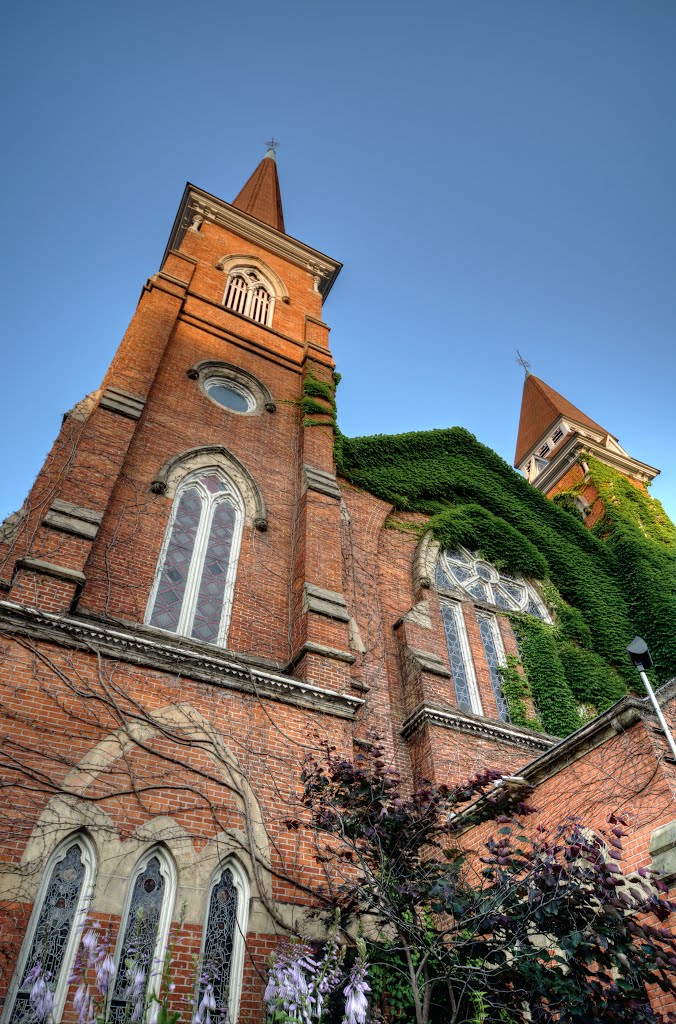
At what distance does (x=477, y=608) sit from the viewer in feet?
45.3

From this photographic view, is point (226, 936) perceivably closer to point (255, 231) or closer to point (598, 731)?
point (598, 731)

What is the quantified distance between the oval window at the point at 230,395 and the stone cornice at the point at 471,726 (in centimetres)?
639

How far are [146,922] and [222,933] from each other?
27.7 inches

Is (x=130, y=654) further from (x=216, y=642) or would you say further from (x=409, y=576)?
(x=409, y=576)

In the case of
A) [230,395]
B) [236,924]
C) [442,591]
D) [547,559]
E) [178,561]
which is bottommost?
[236,924]

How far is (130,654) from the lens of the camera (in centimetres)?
752

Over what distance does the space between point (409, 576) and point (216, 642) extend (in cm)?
514

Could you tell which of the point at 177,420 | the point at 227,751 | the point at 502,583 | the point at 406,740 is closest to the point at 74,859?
the point at 227,751

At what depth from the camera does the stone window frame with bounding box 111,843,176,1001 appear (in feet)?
18.8

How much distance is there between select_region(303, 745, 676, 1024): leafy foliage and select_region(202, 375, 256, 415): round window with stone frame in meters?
8.05

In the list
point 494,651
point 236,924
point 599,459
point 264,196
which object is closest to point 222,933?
point 236,924

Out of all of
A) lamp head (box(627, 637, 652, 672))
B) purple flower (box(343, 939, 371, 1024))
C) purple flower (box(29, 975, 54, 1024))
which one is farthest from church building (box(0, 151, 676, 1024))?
purple flower (box(343, 939, 371, 1024))

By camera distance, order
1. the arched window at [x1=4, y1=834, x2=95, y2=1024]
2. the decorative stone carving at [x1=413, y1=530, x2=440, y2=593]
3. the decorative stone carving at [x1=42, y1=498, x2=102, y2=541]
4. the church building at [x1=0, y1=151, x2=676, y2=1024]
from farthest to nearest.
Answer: the decorative stone carving at [x1=413, y1=530, x2=440, y2=593], the decorative stone carving at [x1=42, y1=498, x2=102, y2=541], the church building at [x1=0, y1=151, x2=676, y2=1024], the arched window at [x1=4, y1=834, x2=95, y2=1024]

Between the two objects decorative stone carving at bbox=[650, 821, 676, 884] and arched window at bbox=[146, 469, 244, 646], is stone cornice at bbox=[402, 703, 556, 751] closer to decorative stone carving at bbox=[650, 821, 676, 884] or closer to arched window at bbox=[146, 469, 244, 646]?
arched window at bbox=[146, 469, 244, 646]
